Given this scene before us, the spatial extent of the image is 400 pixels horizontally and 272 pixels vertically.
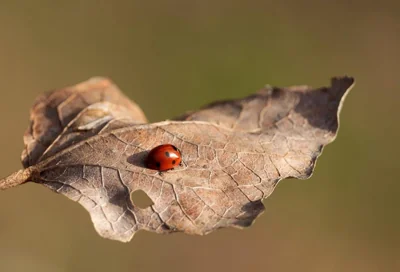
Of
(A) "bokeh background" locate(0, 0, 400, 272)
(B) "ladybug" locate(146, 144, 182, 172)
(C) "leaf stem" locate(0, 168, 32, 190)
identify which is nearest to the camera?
(C) "leaf stem" locate(0, 168, 32, 190)

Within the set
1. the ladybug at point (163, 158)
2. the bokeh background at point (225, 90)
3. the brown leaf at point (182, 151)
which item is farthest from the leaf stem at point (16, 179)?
the bokeh background at point (225, 90)

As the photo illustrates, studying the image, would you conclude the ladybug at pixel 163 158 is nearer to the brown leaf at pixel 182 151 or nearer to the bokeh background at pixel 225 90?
the brown leaf at pixel 182 151

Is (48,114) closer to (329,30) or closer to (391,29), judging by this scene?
(329,30)

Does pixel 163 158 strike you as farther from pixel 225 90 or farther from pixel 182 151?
pixel 225 90

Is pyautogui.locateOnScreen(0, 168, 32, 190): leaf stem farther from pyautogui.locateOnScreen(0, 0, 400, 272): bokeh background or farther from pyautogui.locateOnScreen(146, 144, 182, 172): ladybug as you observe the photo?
pyautogui.locateOnScreen(0, 0, 400, 272): bokeh background

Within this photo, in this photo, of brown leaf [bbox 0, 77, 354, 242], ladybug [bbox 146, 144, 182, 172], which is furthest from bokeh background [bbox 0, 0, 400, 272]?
ladybug [bbox 146, 144, 182, 172]

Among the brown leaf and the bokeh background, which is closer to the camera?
the brown leaf

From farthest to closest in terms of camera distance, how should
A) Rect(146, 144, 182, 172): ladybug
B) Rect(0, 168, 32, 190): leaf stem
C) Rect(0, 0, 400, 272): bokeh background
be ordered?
Rect(0, 0, 400, 272): bokeh background, Rect(146, 144, 182, 172): ladybug, Rect(0, 168, 32, 190): leaf stem

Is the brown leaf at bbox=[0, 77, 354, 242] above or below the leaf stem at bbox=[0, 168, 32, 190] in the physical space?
above
